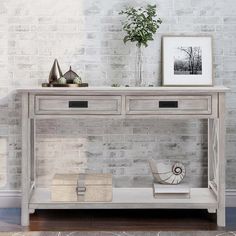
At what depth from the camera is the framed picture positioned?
13.4ft

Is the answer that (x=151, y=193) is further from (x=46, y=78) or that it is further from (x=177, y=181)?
(x=46, y=78)

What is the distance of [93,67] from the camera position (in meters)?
4.15

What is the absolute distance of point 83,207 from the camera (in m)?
3.75

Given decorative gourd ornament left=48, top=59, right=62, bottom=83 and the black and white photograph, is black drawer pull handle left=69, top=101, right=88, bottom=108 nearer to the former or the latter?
decorative gourd ornament left=48, top=59, right=62, bottom=83

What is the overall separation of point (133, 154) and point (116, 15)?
977 mm

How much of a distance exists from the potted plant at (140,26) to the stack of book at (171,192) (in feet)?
2.37

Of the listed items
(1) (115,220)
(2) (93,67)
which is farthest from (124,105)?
(1) (115,220)

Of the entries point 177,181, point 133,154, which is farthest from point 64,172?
point 177,181

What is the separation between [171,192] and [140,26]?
1121mm

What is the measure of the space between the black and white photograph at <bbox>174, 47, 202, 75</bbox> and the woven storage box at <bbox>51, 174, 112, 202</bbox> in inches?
37.0

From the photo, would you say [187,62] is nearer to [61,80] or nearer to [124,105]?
[124,105]

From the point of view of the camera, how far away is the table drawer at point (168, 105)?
3654 millimetres

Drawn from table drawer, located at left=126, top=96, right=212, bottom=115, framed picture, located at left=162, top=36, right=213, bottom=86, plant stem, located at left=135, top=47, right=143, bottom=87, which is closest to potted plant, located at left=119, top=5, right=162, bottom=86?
plant stem, located at left=135, top=47, right=143, bottom=87

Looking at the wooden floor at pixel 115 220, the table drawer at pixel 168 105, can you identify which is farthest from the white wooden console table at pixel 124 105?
the wooden floor at pixel 115 220
